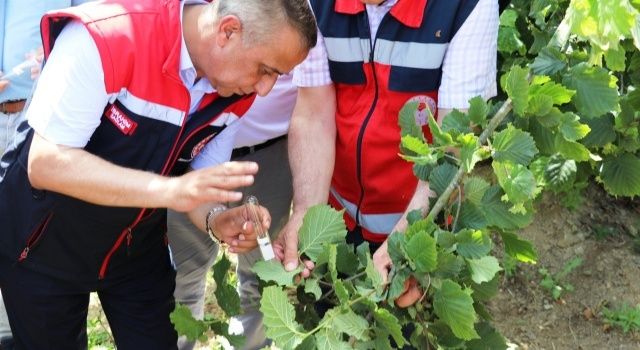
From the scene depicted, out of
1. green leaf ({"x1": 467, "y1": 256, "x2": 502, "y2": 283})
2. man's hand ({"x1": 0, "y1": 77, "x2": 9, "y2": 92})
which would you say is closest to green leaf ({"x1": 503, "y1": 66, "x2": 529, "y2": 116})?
green leaf ({"x1": 467, "y1": 256, "x2": 502, "y2": 283})

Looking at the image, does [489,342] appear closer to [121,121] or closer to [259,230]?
[259,230]

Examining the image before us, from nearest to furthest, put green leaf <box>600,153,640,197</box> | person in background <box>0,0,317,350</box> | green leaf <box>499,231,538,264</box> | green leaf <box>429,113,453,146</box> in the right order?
person in background <box>0,0,317,350</box>
green leaf <box>429,113,453,146</box>
green leaf <box>499,231,538,264</box>
green leaf <box>600,153,640,197</box>

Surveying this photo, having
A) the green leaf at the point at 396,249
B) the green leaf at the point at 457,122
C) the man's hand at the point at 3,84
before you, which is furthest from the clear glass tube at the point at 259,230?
the man's hand at the point at 3,84

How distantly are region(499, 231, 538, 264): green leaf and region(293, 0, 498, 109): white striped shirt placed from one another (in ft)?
1.23

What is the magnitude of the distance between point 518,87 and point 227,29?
695 mm

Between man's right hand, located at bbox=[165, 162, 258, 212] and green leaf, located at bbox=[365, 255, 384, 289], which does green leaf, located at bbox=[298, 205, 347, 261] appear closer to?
Result: green leaf, located at bbox=[365, 255, 384, 289]

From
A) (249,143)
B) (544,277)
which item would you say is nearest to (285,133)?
(249,143)

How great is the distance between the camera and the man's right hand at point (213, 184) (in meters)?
1.77

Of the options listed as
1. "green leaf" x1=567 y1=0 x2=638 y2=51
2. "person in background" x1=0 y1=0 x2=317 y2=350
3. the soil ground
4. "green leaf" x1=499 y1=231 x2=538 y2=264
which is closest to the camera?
"green leaf" x1=567 y1=0 x2=638 y2=51

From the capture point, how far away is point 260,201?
3.03 metres

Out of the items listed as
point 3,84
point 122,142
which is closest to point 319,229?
point 122,142

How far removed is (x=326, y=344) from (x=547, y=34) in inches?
62.1

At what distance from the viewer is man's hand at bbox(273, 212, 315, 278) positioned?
224 centimetres

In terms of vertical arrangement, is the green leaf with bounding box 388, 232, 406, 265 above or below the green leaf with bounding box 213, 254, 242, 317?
above
